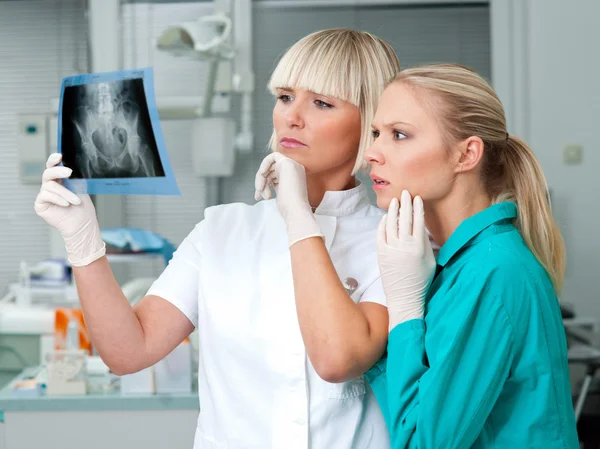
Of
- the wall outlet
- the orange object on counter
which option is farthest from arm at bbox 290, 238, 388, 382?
the wall outlet

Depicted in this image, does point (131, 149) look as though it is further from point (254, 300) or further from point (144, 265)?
point (144, 265)

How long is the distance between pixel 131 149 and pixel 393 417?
1.88 ft

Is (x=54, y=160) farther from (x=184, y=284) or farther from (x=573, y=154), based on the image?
(x=573, y=154)

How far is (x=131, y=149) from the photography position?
122 centimetres

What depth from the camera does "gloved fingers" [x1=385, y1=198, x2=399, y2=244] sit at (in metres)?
1.14

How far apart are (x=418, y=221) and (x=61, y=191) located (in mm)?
553

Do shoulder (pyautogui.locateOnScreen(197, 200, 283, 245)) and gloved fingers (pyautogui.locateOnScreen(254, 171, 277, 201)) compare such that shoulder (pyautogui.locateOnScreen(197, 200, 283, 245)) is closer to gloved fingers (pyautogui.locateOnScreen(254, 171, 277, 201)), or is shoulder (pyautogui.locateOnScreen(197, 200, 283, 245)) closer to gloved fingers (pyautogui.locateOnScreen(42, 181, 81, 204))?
gloved fingers (pyautogui.locateOnScreen(254, 171, 277, 201))

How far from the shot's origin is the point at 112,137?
4.03 ft

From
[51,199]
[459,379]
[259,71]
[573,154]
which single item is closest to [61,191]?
[51,199]

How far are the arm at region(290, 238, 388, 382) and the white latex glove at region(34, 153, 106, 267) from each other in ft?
1.09

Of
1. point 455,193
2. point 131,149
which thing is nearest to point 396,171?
point 455,193

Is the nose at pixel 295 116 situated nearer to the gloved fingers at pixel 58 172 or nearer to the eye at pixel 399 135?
the eye at pixel 399 135

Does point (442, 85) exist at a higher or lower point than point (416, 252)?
higher

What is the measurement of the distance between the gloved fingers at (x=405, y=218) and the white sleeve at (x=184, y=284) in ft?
1.23
